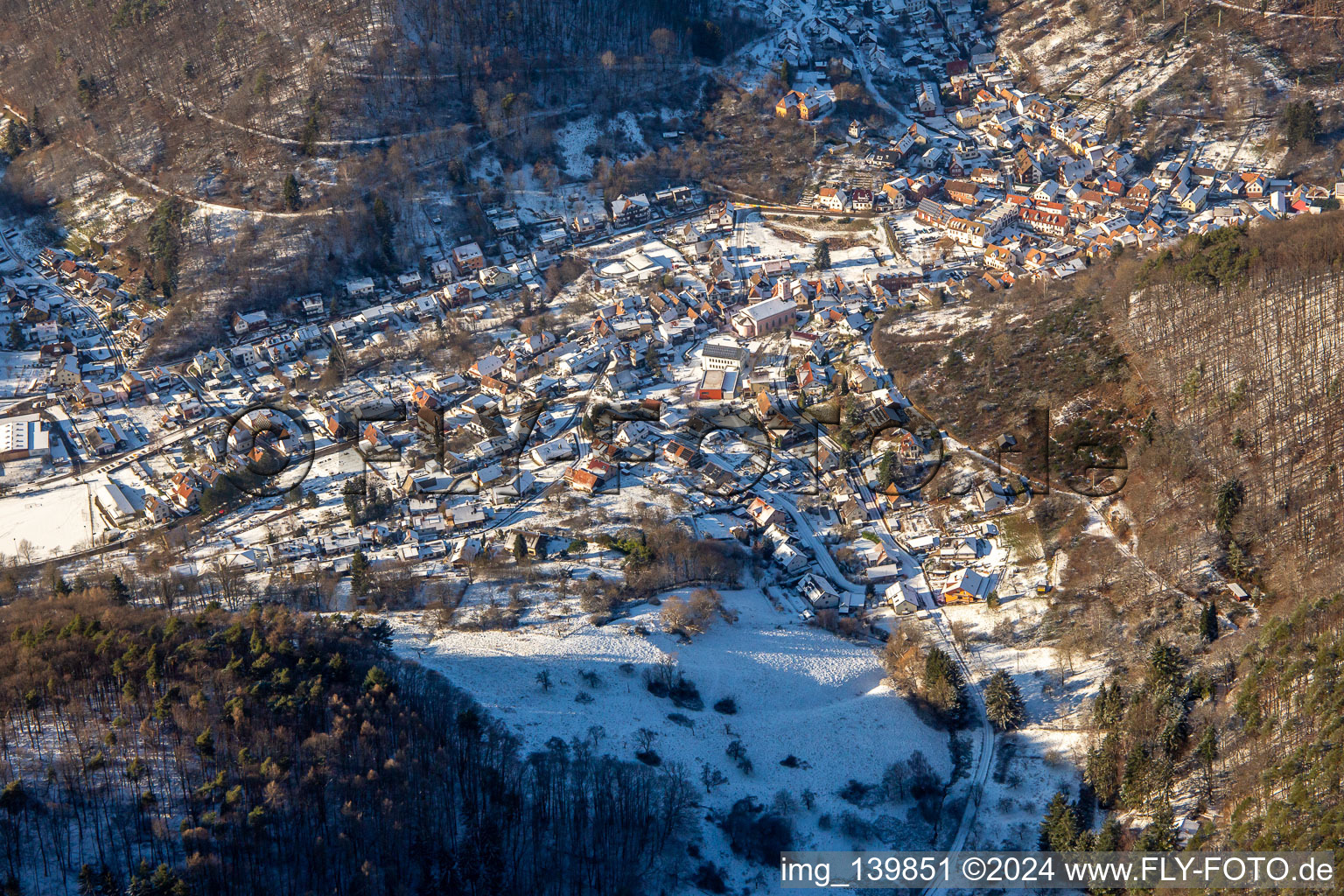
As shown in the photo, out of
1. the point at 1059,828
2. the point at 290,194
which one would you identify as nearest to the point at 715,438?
the point at 1059,828

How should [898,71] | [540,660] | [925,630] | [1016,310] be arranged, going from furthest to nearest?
[898,71], [1016,310], [925,630], [540,660]

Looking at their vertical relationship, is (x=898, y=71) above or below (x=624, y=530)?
above

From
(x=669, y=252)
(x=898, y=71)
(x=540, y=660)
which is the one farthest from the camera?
(x=898, y=71)

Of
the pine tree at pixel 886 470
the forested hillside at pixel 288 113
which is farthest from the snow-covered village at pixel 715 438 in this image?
the forested hillside at pixel 288 113

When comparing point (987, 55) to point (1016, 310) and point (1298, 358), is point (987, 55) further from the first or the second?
point (1298, 358)

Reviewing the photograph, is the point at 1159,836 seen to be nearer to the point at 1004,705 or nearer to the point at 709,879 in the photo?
the point at 1004,705

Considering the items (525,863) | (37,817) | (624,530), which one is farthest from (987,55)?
(37,817)

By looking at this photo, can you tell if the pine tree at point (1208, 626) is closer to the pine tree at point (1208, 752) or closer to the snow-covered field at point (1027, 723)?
the snow-covered field at point (1027, 723)
